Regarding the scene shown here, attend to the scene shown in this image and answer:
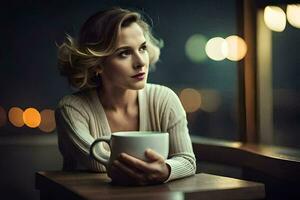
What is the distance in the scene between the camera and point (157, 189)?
112 centimetres

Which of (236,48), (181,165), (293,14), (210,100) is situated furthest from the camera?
(210,100)

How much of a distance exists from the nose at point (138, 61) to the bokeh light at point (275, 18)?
2.61 ft

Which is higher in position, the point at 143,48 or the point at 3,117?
the point at 143,48

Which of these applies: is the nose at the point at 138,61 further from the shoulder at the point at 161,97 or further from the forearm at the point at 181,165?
the forearm at the point at 181,165

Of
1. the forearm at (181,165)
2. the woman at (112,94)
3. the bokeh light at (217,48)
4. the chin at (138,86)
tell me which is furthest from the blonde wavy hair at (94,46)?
the bokeh light at (217,48)

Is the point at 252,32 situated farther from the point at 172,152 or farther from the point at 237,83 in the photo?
the point at 172,152

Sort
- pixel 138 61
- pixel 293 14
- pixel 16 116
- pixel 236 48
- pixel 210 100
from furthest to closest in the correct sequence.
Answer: pixel 16 116 → pixel 210 100 → pixel 236 48 → pixel 293 14 → pixel 138 61

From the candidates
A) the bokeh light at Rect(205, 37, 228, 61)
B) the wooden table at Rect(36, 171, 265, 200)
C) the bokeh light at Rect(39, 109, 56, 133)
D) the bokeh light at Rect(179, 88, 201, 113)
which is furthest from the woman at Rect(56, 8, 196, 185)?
the bokeh light at Rect(39, 109, 56, 133)

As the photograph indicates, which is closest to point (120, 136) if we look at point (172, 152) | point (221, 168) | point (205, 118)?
point (172, 152)

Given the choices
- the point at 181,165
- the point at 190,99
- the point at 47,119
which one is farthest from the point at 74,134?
the point at 47,119

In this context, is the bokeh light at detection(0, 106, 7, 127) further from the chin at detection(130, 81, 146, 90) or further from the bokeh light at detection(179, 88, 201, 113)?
the chin at detection(130, 81, 146, 90)

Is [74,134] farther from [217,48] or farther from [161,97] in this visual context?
[217,48]

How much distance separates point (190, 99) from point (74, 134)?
1270 millimetres

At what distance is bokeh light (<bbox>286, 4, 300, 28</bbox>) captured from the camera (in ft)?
6.21
